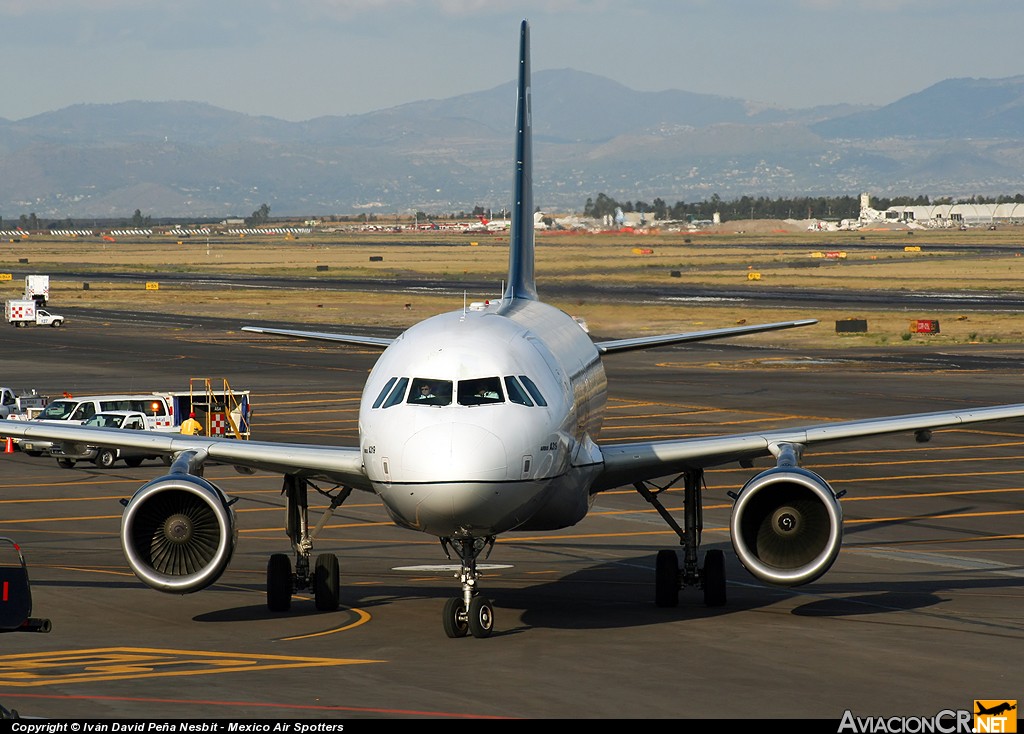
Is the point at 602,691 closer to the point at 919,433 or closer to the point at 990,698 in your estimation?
the point at 990,698

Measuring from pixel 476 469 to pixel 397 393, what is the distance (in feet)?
6.89

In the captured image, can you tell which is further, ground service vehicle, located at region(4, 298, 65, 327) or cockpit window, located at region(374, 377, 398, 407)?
ground service vehicle, located at region(4, 298, 65, 327)

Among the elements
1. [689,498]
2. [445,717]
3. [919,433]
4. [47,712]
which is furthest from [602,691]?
[919,433]

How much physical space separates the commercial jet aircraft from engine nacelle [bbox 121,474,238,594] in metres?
0.02

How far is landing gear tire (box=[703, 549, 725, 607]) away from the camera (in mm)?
27078

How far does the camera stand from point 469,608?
23.2 meters

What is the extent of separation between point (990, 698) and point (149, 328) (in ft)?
342

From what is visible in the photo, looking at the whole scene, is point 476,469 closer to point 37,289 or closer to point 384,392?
point 384,392

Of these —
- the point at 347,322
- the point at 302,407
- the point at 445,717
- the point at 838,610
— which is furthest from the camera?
the point at 347,322

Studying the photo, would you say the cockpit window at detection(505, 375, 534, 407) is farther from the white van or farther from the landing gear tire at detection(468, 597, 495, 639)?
the white van

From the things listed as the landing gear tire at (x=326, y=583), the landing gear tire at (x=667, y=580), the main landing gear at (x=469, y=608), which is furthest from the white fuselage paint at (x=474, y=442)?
the landing gear tire at (x=326, y=583)

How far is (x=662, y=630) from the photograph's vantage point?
2459 cm

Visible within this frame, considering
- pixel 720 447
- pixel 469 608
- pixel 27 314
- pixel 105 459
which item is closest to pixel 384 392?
pixel 469 608

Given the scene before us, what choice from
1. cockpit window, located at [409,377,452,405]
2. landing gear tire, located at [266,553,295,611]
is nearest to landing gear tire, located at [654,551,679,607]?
cockpit window, located at [409,377,452,405]
